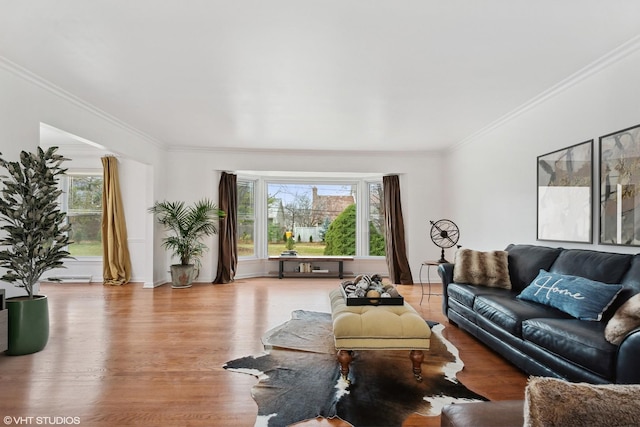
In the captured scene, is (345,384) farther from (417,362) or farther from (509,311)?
(509,311)

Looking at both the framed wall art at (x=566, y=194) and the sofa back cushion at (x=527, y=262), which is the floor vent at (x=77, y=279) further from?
the framed wall art at (x=566, y=194)

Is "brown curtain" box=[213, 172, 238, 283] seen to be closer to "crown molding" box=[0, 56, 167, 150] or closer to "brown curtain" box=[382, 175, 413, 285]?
"crown molding" box=[0, 56, 167, 150]

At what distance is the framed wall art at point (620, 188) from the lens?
2.87 m

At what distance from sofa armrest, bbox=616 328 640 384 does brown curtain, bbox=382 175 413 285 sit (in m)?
5.05

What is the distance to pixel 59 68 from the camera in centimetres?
335

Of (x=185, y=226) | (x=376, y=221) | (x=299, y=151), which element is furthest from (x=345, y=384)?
(x=376, y=221)

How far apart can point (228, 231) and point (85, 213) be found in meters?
2.85

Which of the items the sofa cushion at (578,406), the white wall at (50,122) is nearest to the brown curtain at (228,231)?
the white wall at (50,122)

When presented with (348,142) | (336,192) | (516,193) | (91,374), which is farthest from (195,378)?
(336,192)

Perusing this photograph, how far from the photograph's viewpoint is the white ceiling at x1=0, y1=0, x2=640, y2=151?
2432mm

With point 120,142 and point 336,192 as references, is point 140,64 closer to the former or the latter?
point 120,142

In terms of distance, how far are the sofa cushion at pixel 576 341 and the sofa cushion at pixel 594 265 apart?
509 millimetres

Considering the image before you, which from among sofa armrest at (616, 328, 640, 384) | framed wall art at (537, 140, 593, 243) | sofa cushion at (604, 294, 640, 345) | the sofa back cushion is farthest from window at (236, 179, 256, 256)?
sofa armrest at (616, 328, 640, 384)

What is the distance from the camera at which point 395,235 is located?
708 centimetres
